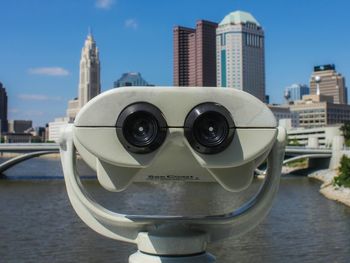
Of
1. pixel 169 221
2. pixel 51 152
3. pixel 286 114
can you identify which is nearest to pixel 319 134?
pixel 286 114

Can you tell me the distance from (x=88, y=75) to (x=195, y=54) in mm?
38380

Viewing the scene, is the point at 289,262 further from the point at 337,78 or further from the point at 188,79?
the point at 337,78

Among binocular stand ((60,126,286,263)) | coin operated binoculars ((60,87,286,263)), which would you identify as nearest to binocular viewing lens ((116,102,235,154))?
coin operated binoculars ((60,87,286,263))

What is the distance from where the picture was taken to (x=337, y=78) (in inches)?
7431

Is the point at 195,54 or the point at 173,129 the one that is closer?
the point at 173,129

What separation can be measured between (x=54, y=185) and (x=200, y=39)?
379 feet

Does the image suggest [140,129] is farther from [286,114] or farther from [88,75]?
[88,75]

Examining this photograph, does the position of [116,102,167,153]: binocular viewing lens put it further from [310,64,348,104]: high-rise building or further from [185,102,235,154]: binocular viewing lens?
[310,64,348,104]: high-rise building

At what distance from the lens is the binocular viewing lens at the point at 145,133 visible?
12.6ft

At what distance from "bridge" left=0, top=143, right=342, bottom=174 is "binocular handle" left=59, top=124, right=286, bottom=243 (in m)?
41.3

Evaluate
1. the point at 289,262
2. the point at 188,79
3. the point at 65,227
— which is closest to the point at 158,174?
the point at 289,262

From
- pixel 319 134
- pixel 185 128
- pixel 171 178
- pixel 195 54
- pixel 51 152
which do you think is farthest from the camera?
pixel 195 54

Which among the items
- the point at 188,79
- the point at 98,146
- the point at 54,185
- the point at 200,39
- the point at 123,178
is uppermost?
the point at 200,39

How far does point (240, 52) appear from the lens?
160 meters
